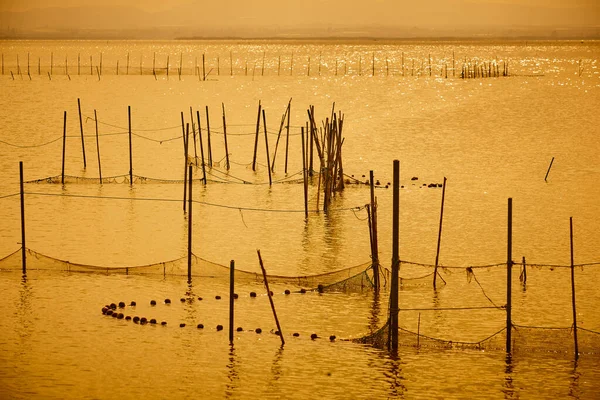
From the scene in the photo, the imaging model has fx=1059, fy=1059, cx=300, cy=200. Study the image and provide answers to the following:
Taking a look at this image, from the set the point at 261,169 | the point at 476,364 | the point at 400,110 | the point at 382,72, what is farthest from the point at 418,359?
the point at 382,72

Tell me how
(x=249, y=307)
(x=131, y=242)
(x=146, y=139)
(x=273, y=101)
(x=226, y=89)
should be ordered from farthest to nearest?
(x=226, y=89) < (x=273, y=101) < (x=146, y=139) < (x=131, y=242) < (x=249, y=307)

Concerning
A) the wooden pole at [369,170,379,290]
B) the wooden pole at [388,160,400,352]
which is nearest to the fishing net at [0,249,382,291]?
the wooden pole at [369,170,379,290]

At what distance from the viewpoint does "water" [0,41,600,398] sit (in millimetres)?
15227

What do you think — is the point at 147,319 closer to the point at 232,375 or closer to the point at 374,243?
the point at 232,375

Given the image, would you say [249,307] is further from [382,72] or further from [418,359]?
[382,72]

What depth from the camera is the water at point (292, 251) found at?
50.0ft

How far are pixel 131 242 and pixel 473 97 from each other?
130ft

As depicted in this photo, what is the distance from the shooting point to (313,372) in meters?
15.4

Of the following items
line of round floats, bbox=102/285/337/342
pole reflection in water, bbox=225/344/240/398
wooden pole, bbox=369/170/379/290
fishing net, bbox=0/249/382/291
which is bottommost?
pole reflection in water, bbox=225/344/240/398

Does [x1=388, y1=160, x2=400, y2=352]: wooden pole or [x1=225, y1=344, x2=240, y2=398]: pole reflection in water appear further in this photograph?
[x1=388, y1=160, x2=400, y2=352]: wooden pole

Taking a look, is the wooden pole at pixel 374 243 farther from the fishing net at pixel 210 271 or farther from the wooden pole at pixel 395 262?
the wooden pole at pixel 395 262

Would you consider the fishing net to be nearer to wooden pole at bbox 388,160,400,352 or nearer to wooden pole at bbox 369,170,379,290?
wooden pole at bbox 369,170,379,290

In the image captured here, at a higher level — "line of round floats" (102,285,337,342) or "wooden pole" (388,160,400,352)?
"wooden pole" (388,160,400,352)

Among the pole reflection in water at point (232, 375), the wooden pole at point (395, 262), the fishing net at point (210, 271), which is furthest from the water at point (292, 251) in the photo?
the wooden pole at point (395, 262)
